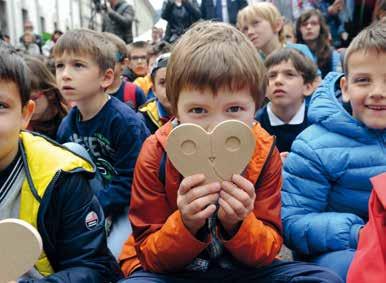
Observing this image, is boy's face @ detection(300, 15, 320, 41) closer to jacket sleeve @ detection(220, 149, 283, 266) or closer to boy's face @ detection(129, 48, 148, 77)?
boy's face @ detection(129, 48, 148, 77)

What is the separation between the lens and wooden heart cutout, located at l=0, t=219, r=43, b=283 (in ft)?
3.94

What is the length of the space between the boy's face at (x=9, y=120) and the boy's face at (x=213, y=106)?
0.49 metres

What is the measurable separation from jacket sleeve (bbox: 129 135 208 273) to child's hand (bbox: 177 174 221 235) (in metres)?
0.12

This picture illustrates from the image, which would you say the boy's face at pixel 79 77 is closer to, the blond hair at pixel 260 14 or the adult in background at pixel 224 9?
the blond hair at pixel 260 14

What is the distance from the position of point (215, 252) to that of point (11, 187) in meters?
0.64

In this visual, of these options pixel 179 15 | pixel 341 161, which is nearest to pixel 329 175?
pixel 341 161

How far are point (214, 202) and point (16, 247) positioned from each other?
490mm

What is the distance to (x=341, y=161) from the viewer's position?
75.6 inches

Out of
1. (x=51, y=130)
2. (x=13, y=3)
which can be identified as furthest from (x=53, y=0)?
(x=51, y=130)

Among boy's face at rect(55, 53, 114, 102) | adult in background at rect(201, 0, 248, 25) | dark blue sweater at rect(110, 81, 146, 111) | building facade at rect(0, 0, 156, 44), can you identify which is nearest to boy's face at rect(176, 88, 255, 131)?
boy's face at rect(55, 53, 114, 102)

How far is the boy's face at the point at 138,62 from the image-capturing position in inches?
253

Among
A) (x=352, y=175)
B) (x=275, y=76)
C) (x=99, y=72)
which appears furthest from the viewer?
(x=275, y=76)

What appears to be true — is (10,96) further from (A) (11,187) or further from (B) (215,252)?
(B) (215,252)

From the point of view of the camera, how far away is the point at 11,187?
1.58 m
